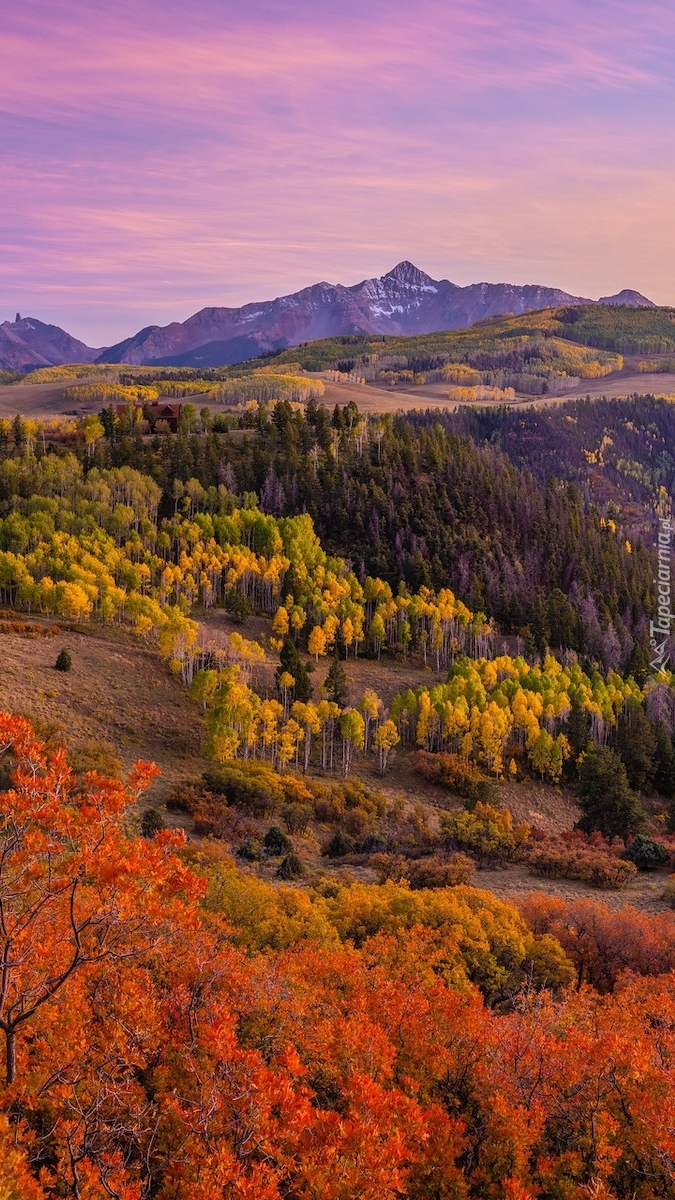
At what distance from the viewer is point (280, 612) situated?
129 m

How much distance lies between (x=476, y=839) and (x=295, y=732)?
26940 mm

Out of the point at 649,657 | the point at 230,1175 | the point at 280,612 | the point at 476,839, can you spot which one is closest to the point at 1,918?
the point at 230,1175

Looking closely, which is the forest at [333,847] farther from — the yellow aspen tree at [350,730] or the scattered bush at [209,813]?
the yellow aspen tree at [350,730]

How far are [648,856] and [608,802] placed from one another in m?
14.0

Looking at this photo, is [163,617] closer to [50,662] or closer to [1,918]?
[50,662]

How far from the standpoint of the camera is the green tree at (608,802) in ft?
276

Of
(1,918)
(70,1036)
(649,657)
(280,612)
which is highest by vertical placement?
(1,918)

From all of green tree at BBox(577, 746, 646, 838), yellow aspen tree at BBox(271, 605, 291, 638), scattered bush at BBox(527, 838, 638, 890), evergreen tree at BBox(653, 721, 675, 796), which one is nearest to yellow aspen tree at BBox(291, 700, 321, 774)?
yellow aspen tree at BBox(271, 605, 291, 638)

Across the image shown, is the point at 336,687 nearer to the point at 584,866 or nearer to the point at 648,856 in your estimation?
the point at 648,856

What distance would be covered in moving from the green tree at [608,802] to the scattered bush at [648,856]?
1040cm

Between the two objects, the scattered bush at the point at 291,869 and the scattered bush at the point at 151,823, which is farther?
the scattered bush at the point at 151,823

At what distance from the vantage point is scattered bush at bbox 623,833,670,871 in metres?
71.1

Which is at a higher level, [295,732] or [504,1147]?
[504,1147]

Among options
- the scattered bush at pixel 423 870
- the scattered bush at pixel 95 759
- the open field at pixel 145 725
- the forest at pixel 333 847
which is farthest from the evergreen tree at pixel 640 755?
the scattered bush at pixel 95 759
